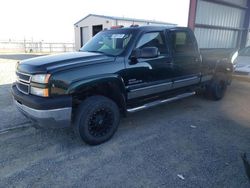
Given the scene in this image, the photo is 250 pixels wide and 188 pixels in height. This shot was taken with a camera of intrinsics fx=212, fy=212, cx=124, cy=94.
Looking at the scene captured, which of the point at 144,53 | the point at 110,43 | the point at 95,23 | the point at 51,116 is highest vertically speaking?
the point at 95,23

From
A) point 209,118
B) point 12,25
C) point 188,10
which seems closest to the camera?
point 209,118

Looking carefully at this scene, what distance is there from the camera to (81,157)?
3195 millimetres

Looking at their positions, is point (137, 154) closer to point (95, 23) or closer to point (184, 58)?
point (184, 58)

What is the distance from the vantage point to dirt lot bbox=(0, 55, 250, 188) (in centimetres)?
268

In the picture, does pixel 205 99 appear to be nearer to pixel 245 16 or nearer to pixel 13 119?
pixel 13 119

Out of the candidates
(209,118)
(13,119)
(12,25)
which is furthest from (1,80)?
(12,25)

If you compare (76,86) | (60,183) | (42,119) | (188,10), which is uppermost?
(188,10)

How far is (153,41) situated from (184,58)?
3.08 feet

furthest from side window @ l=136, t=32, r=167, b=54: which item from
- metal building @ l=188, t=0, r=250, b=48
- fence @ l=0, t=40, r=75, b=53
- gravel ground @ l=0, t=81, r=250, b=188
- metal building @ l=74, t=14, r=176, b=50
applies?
fence @ l=0, t=40, r=75, b=53

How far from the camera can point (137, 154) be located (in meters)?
3.26

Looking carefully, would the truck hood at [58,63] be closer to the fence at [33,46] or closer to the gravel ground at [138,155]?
the gravel ground at [138,155]

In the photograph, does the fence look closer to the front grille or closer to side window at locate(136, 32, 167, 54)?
side window at locate(136, 32, 167, 54)

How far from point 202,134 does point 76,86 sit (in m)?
2.52

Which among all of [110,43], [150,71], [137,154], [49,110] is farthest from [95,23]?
[137,154]
